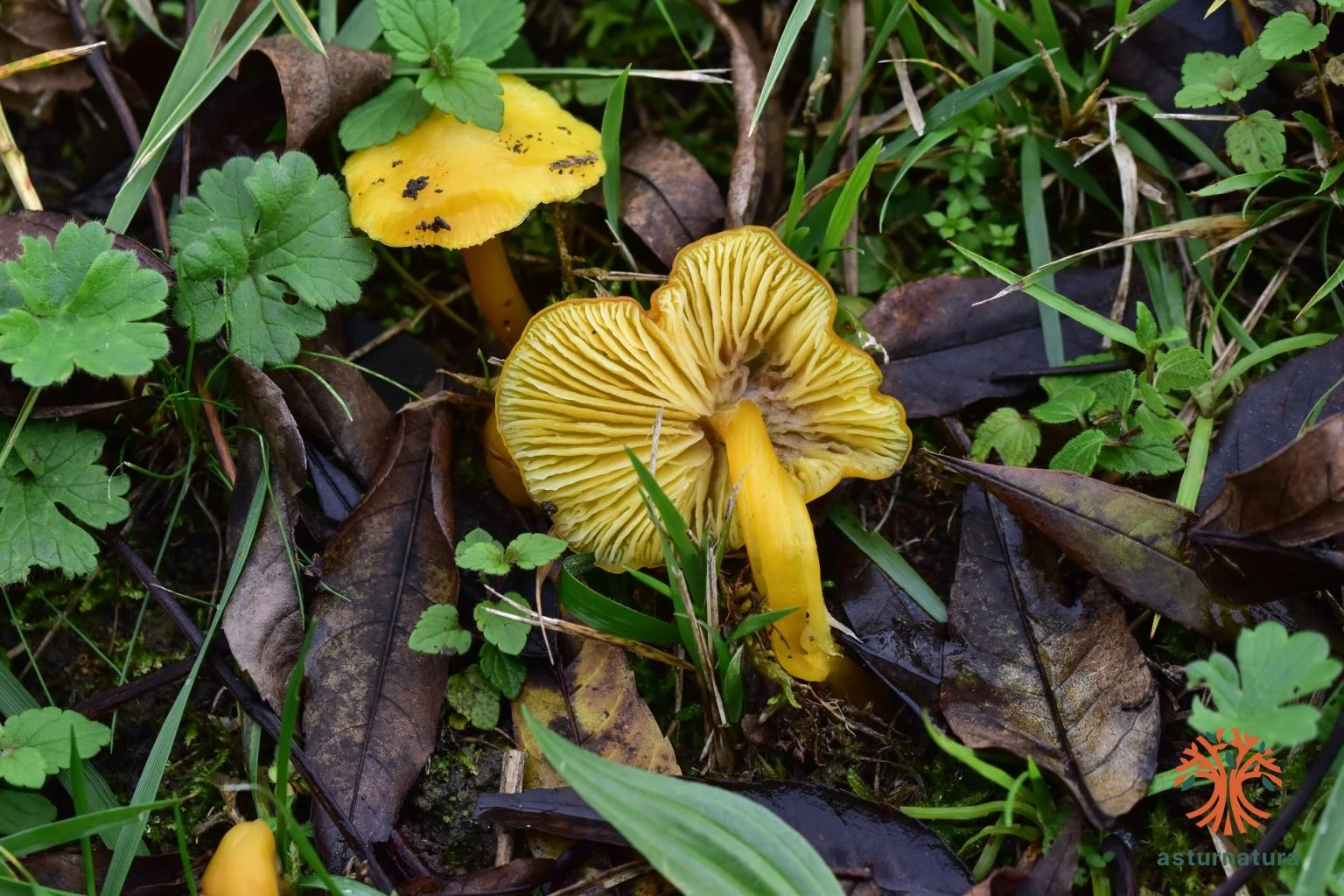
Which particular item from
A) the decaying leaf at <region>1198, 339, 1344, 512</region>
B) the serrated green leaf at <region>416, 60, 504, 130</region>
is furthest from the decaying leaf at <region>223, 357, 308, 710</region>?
the decaying leaf at <region>1198, 339, 1344, 512</region>

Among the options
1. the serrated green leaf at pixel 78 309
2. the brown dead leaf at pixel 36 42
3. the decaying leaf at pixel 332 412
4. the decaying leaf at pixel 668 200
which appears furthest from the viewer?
the brown dead leaf at pixel 36 42

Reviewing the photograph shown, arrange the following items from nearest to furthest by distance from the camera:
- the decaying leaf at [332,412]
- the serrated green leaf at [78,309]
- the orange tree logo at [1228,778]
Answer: the orange tree logo at [1228,778] → the serrated green leaf at [78,309] → the decaying leaf at [332,412]

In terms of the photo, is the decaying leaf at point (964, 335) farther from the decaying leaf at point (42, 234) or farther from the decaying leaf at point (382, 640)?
the decaying leaf at point (42, 234)

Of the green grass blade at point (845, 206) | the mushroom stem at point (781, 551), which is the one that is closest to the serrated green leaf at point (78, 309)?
the mushroom stem at point (781, 551)

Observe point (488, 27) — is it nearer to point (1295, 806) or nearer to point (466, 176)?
point (466, 176)

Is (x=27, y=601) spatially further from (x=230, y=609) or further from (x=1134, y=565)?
(x=1134, y=565)

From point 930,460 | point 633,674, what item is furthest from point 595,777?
point 930,460
